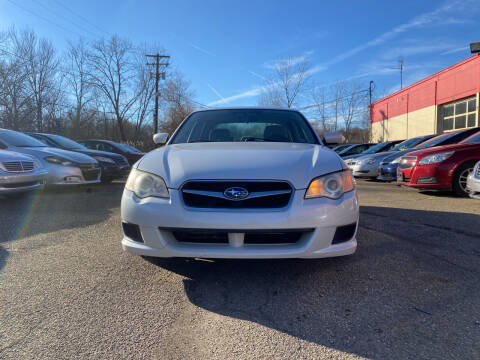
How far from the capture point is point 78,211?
489 centimetres

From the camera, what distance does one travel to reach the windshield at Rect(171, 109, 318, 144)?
3424 millimetres

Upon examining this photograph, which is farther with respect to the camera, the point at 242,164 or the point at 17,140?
the point at 17,140

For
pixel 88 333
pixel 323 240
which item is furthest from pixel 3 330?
pixel 323 240

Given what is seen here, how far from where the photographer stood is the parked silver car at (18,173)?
5.03m

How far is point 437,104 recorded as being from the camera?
20.0 meters

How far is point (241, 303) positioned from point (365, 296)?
2.71ft

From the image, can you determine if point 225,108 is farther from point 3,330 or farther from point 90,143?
point 90,143

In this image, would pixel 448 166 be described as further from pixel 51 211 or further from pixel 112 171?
pixel 112 171

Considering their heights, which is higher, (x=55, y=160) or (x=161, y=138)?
(x=161, y=138)

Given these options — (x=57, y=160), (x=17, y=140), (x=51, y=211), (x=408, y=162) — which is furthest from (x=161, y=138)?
(x=408, y=162)

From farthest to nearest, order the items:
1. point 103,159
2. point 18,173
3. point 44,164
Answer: point 103,159 → point 44,164 → point 18,173

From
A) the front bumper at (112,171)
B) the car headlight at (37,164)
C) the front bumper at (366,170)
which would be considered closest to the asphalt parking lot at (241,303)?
the car headlight at (37,164)

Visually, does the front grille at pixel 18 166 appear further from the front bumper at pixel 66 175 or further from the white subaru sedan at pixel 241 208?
the white subaru sedan at pixel 241 208

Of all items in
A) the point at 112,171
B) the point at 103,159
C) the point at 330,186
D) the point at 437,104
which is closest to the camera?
the point at 330,186
